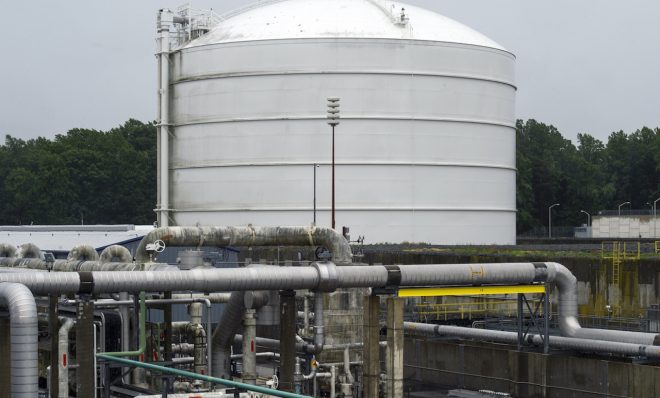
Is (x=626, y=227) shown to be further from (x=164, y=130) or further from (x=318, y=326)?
(x=318, y=326)

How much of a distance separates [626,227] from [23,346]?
80.9 metres

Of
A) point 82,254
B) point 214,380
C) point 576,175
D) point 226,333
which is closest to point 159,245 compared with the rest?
point 82,254

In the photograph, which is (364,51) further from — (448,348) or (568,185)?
(568,185)

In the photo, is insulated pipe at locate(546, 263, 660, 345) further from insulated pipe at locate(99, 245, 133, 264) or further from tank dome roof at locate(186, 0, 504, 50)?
tank dome roof at locate(186, 0, 504, 50)

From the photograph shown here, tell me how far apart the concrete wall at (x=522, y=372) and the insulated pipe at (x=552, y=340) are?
0.30m

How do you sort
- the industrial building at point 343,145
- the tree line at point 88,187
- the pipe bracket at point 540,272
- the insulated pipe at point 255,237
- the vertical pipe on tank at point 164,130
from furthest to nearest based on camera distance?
the tree line at point 88,187 → the vertical pipe on tank at point 164,130 → the industrial building at point 343,145 → the insulated pipe at point 255,237 → the pipe bracket at point 540,272

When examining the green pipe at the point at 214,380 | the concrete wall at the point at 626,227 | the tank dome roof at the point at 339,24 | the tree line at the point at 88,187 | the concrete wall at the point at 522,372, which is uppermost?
the tank dome roof at the point at 339,24

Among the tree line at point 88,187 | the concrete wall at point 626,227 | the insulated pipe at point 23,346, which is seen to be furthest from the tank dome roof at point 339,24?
the tree line at point 88,187

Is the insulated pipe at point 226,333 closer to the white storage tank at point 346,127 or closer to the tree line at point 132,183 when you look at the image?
the white storage tank at point 346,127

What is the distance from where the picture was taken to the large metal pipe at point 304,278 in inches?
912

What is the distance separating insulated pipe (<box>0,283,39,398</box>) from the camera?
19797mm

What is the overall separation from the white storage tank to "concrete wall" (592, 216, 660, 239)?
3661cm

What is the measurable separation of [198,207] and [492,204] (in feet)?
51.0

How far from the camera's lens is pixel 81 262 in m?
30.8
